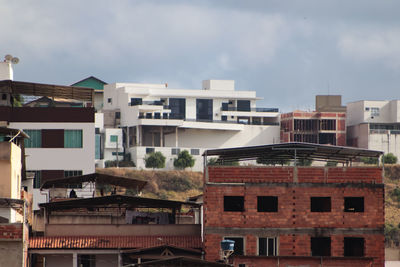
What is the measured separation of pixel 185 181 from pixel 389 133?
30.5 m

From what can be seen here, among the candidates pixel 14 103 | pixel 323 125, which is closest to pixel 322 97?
pixel 323 125

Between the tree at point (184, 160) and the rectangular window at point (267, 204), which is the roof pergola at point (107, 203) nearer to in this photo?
the rectangular window at point (267, 204)

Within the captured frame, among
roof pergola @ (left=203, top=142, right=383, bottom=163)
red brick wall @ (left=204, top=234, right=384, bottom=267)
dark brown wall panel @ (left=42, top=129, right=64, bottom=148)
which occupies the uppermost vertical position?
dark brown wall panel @ (left=42, top=129, right=64, bottom=148)

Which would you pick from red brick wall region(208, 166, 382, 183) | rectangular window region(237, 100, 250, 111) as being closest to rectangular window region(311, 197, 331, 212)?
red brick wall region(208, 166, 382, 183)

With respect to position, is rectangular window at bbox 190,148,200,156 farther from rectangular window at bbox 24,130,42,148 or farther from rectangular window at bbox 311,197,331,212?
rectangular window at bbox 311,197,331,212

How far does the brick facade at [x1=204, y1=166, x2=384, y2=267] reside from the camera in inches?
2045

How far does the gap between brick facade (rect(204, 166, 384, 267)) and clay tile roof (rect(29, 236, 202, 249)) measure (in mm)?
2449

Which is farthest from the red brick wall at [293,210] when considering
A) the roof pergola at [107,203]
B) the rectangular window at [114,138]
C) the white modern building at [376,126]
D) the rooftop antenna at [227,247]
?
the white modern building at [376,126]

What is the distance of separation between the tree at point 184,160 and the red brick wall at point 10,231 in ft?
317

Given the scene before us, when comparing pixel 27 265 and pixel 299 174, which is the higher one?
pixel 299 174

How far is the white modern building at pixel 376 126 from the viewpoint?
15200 cm

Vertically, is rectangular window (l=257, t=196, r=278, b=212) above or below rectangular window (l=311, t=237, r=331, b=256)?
above

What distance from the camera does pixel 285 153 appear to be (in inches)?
2146

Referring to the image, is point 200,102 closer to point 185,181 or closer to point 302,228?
point 185,181
